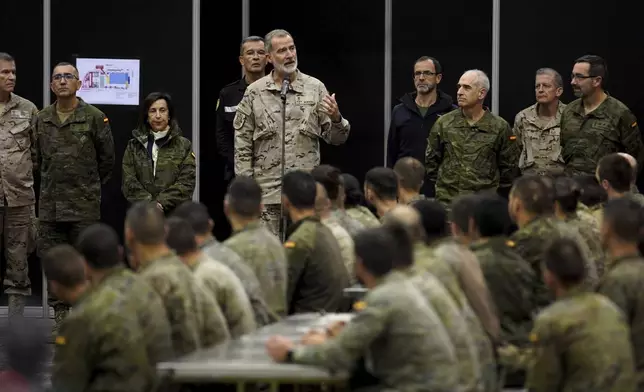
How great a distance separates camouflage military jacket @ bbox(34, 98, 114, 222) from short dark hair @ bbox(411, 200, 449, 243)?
4.64 m

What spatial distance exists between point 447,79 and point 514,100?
67 centimetres

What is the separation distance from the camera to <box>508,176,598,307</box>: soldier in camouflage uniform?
8555mm

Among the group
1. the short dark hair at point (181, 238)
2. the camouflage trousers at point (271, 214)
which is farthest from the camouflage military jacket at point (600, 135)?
the short dark hair at point (181, 238)

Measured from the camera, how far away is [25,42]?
525 inches

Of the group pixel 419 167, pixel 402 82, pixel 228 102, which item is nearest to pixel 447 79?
→ pixel 402 82

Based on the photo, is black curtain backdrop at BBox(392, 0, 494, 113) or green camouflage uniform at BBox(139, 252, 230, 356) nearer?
green camouflage uniform at BBox(139, 252, 230, 356)

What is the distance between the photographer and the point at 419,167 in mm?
10508

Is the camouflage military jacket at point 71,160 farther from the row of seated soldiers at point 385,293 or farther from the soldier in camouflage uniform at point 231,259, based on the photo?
the soldier in camouflage uniform at point 231,259

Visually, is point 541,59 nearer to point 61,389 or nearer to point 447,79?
point 447,79

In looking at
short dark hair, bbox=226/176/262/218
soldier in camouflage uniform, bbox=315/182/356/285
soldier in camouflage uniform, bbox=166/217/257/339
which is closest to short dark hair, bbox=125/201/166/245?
soldier in camouflage uniform, bbox=166/217/257/339

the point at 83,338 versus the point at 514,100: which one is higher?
the point at 514,100

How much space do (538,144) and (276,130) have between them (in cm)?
247

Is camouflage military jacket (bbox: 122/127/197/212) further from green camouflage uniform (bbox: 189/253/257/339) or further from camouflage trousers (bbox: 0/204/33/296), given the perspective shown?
green camouflage uniform (bbox: 189/253/257/339)

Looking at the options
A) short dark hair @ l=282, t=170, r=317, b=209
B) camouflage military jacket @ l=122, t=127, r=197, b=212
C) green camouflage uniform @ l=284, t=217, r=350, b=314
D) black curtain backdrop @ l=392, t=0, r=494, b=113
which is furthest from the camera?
black curtain backdrop @ l=392, t=0, r=494, b=113
